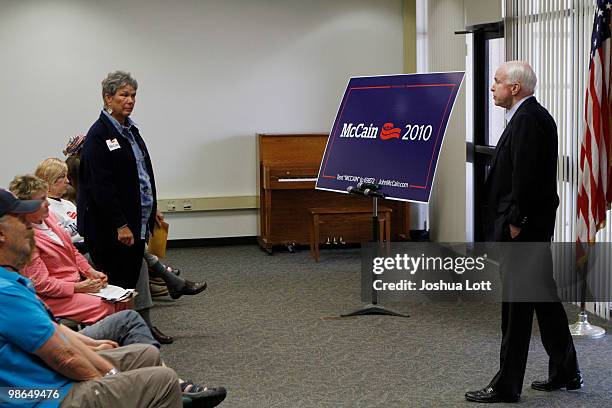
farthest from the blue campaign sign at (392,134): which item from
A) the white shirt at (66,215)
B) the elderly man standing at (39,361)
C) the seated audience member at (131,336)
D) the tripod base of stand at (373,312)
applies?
the elderly man standing at (39,361)

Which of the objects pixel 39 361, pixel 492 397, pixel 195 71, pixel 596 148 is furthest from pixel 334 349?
pixel 195 71

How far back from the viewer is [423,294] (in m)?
7.19

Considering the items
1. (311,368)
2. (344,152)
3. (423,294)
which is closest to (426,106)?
(344,152)

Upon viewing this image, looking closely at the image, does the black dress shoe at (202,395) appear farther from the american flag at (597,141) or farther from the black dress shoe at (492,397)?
the american flag at (597,141)

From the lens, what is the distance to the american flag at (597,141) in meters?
5.70

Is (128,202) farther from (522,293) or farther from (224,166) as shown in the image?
(224,166)

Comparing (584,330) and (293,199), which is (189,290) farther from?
(293,199)

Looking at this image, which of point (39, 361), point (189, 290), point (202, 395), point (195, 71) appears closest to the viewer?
point (39, 361)

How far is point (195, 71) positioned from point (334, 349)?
4.71 m

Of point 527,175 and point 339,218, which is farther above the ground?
point 527,175

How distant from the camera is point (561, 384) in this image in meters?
4.68

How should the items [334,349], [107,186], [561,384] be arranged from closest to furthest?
[561,384]
[107,186]
[334,349]

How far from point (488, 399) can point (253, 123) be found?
225 inches

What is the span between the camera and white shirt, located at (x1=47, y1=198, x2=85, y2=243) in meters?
5.55
